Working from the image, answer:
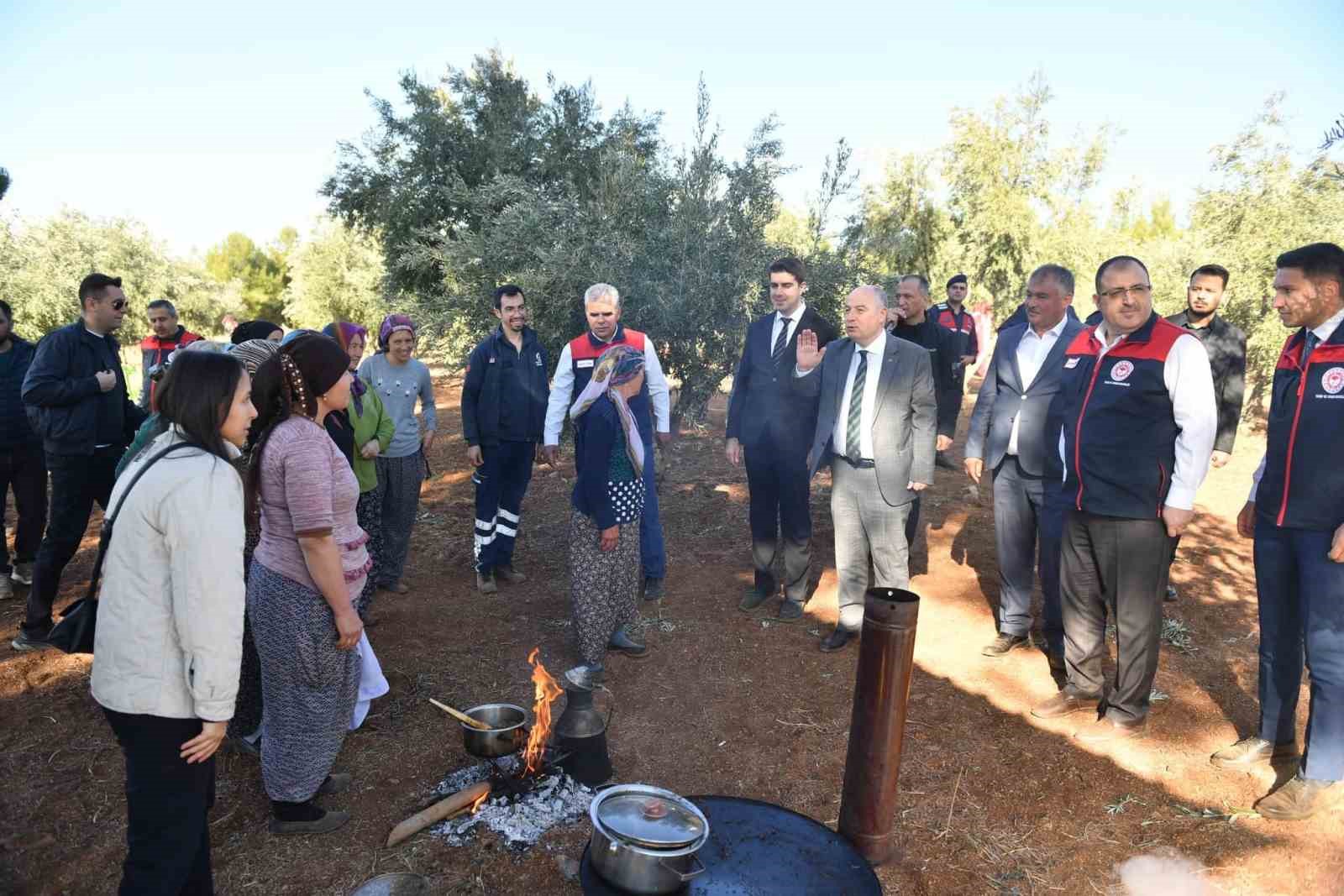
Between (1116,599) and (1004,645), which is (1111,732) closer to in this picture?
(1116,599)

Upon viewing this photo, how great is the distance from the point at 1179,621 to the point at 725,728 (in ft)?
11.6

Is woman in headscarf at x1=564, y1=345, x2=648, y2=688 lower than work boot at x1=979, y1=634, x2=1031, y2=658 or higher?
higher

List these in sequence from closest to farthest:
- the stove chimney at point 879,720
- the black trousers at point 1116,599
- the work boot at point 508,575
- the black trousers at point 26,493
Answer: the stove chimney at point 879,720 < the black trousers at point 1116,599 < the black trousers at point 26,493 < the work boot at point 508,575

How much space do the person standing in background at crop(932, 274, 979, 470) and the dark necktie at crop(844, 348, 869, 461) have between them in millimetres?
4462

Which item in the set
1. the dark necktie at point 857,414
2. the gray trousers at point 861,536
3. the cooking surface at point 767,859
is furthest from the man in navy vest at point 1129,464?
the cooking surface at point 767,859

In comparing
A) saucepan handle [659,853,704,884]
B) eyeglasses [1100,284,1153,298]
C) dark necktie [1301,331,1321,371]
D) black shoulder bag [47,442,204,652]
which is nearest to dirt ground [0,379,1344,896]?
saucepan handle [659,853,704,884]

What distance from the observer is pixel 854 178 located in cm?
792

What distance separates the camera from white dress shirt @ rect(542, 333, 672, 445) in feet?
18.1

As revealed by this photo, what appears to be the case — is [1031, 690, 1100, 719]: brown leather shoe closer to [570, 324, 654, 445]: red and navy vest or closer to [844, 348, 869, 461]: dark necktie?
[844, 348, 869, 461]: dark necktie

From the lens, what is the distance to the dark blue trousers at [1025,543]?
4.51m

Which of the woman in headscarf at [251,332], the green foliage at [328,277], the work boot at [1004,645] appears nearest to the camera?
the woman in headscarf at [251,332]

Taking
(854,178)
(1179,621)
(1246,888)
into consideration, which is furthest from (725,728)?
(854,178)

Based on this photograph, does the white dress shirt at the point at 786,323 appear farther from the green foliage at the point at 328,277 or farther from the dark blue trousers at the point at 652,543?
the green foliage at the point at 328,277

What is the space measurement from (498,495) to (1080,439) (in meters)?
4.04
